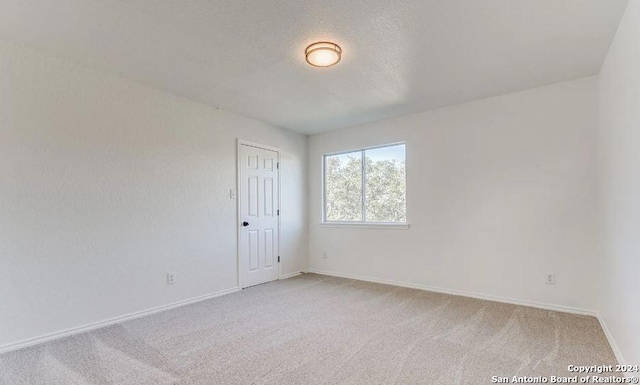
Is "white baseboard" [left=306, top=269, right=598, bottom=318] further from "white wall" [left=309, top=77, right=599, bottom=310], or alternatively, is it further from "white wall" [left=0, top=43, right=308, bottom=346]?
"white wall" [left=0, top=43, right=308, bottom=346]

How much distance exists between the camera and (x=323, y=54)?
2.52 meters

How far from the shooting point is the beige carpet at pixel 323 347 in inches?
80.7

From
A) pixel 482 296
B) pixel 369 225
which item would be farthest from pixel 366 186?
pixel 482 296

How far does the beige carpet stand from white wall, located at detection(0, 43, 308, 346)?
13.4 inches

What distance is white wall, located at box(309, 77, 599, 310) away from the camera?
10.4ft

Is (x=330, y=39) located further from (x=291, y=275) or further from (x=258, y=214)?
(x=291, y=275)

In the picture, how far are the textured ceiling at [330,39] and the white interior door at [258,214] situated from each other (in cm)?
117

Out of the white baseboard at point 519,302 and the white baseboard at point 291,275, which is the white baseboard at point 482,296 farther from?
the white baseboard at point 291,275

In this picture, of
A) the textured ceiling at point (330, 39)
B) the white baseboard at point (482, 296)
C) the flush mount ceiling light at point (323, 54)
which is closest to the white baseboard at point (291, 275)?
the white baseboard at point (482, 296)

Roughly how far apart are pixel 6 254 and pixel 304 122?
11.4ft

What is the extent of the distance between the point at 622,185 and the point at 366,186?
9.88 ft

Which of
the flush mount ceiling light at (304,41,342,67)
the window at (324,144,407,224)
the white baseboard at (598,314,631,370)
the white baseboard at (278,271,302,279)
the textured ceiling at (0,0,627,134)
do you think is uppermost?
the textured ceiling at (0,0,627,134)

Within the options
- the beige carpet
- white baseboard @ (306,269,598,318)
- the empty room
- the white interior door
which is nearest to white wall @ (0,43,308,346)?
the empty room

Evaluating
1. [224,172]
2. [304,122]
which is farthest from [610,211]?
[224,172]
